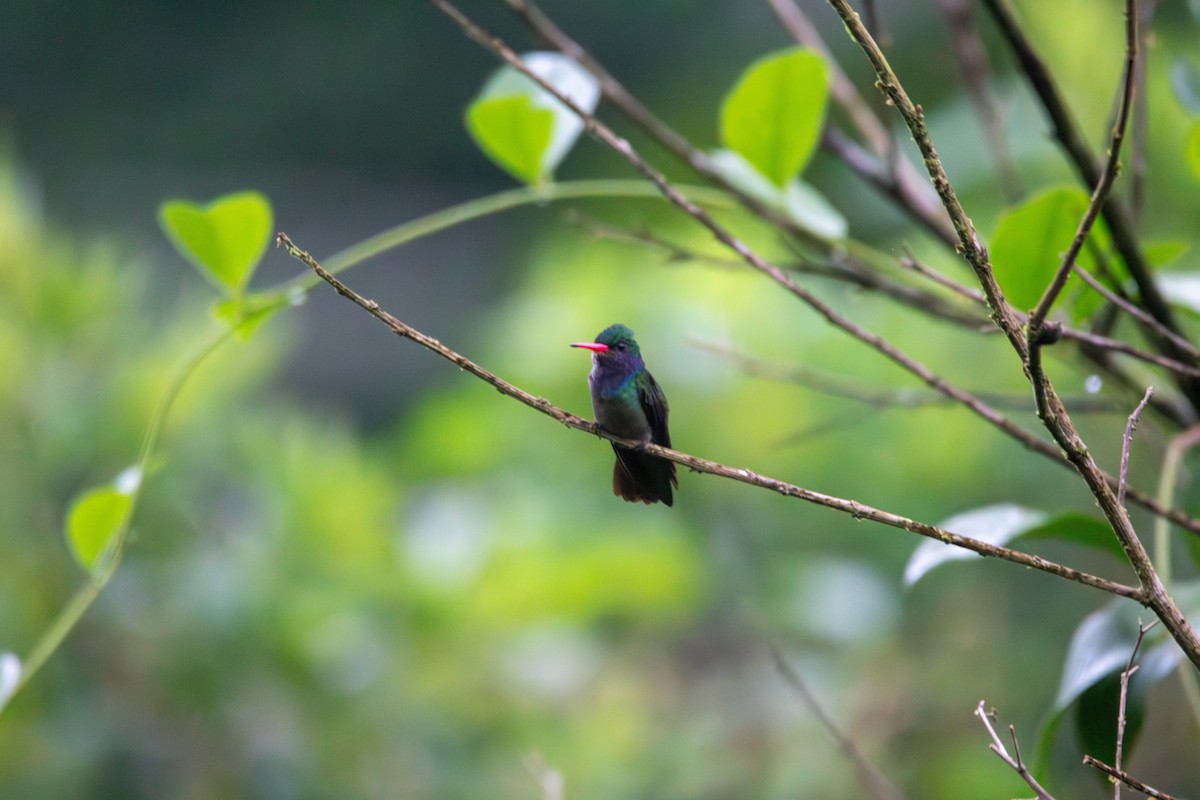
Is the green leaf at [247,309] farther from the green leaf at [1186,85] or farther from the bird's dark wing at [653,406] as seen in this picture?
the green leaf at [1186,85]

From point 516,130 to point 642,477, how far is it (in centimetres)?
23

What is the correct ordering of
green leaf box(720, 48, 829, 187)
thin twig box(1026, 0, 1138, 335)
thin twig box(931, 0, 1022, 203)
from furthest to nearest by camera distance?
thin twig box(931, 0, 1022, 203) < green leaf box(720, 48, 829, 187) < thin twig box(1026, 0, 1138, 335)

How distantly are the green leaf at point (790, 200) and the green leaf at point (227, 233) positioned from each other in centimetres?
31

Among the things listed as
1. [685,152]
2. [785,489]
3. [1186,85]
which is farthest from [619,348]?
[1186,85]

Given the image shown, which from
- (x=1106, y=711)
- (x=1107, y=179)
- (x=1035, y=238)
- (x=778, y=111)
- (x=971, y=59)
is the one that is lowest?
(x=1106, y=711)

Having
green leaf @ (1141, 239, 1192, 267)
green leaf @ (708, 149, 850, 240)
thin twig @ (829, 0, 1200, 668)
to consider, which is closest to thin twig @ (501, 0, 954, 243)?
green leaf @ (708, 149, 850, 240)

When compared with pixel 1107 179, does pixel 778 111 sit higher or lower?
higher

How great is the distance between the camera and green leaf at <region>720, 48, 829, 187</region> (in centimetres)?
66

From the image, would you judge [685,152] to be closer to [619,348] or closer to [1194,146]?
[619,348]

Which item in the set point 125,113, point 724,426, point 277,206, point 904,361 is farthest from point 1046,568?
point 125,113

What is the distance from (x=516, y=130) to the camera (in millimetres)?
699

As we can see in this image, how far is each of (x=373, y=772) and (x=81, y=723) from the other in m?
0.41

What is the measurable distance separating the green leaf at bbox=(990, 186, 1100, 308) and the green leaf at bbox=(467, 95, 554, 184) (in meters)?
0.28

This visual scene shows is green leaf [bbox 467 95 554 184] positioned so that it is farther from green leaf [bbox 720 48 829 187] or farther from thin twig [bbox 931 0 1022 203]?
thin twig [bbox 931 0 1022 203]
